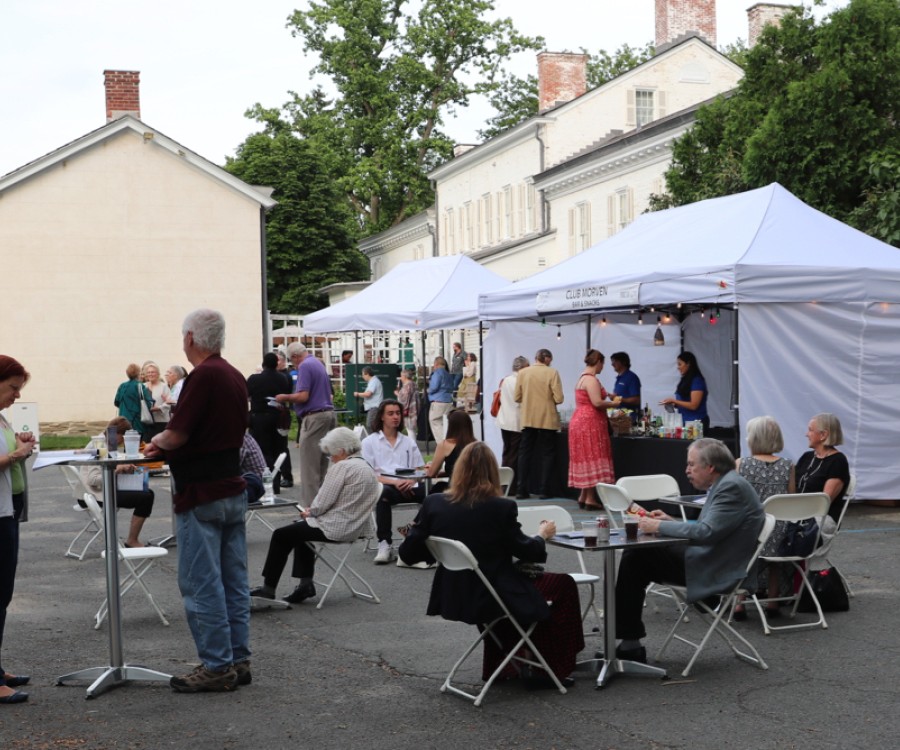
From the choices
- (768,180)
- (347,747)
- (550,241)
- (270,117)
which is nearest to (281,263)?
(270,117)

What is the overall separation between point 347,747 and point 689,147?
20.5 metres

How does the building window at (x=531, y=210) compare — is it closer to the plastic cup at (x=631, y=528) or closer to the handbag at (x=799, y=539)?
the handbag at (x=799, y=539)

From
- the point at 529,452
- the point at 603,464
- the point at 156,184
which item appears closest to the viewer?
the point at 603,464

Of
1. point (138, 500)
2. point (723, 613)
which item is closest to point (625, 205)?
point (138, 500)

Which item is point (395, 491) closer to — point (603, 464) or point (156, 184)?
point (603, 464)

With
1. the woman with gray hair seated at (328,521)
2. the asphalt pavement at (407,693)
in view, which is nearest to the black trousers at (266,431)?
the asphalt pavement at (407,693)

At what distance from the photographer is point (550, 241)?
40.7m

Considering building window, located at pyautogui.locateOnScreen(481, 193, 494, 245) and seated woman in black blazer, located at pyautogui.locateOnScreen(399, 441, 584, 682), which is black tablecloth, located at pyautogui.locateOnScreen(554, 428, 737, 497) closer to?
seated woman in black blazer, located at pyautogui.locateOnScreen(399, 441, 584, 682)

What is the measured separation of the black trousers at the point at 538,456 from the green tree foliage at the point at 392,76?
132 ft

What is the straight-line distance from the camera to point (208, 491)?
264 inches

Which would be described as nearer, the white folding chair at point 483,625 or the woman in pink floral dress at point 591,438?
the white folding chair at point 483,625

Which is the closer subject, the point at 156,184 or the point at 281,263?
the point at 156,184

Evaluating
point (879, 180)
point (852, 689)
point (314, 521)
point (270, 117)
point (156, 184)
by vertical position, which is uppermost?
point (270, 117)

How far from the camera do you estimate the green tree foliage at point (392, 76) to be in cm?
5528
